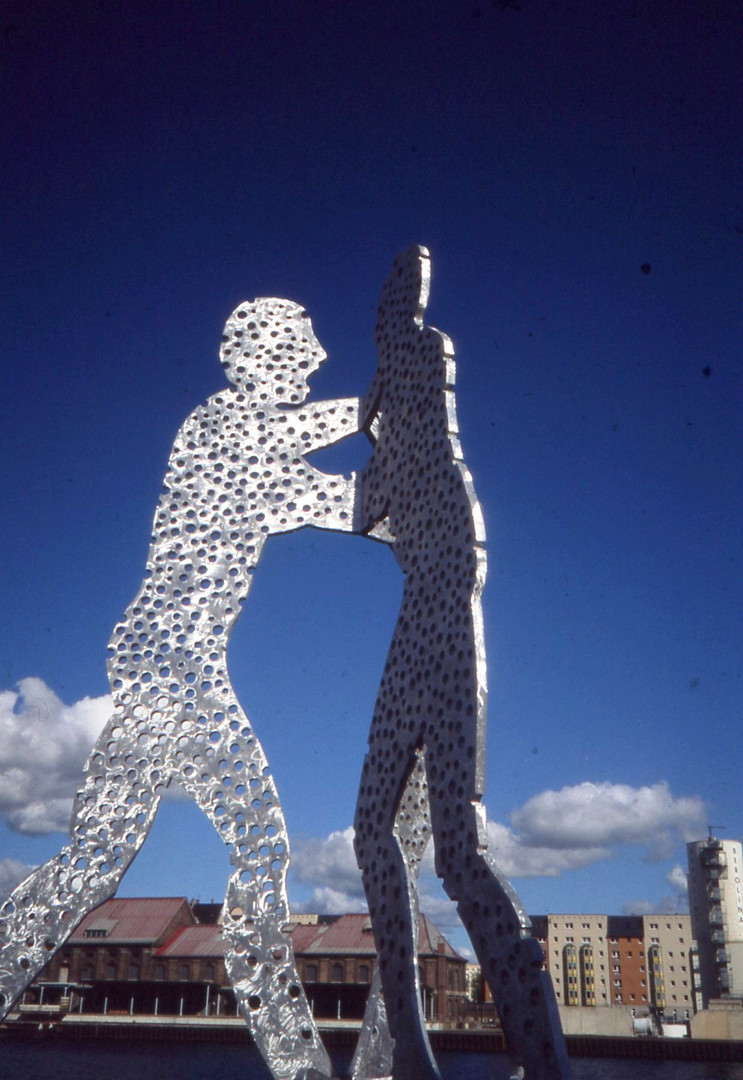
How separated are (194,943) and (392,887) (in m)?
37.7

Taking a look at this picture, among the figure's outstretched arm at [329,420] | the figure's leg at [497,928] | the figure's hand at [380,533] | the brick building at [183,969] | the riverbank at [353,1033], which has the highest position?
the figure's outstretched arm at [329,420]

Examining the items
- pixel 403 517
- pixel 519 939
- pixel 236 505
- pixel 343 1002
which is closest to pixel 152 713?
pixel 236 505

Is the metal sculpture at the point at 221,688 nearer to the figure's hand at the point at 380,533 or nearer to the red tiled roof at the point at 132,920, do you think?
the figure's hand at the point at 380,533

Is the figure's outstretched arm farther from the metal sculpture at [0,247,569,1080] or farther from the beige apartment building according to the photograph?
the beige apartment building

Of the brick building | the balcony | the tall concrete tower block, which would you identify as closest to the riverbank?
the brick building

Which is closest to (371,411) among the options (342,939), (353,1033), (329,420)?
(329,420)

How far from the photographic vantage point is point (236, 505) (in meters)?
11.5

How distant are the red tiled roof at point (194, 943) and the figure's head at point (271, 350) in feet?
115

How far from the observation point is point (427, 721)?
8695mm

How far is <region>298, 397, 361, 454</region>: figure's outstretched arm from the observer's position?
11867 millimetres

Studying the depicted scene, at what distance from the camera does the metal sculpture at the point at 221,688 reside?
9.54 m

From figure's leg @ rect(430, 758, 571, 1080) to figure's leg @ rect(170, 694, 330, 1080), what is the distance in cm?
238

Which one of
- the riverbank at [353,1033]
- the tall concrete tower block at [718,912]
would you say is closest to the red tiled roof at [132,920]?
the riverbank at [353,1033]

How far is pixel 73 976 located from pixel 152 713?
124 ft
